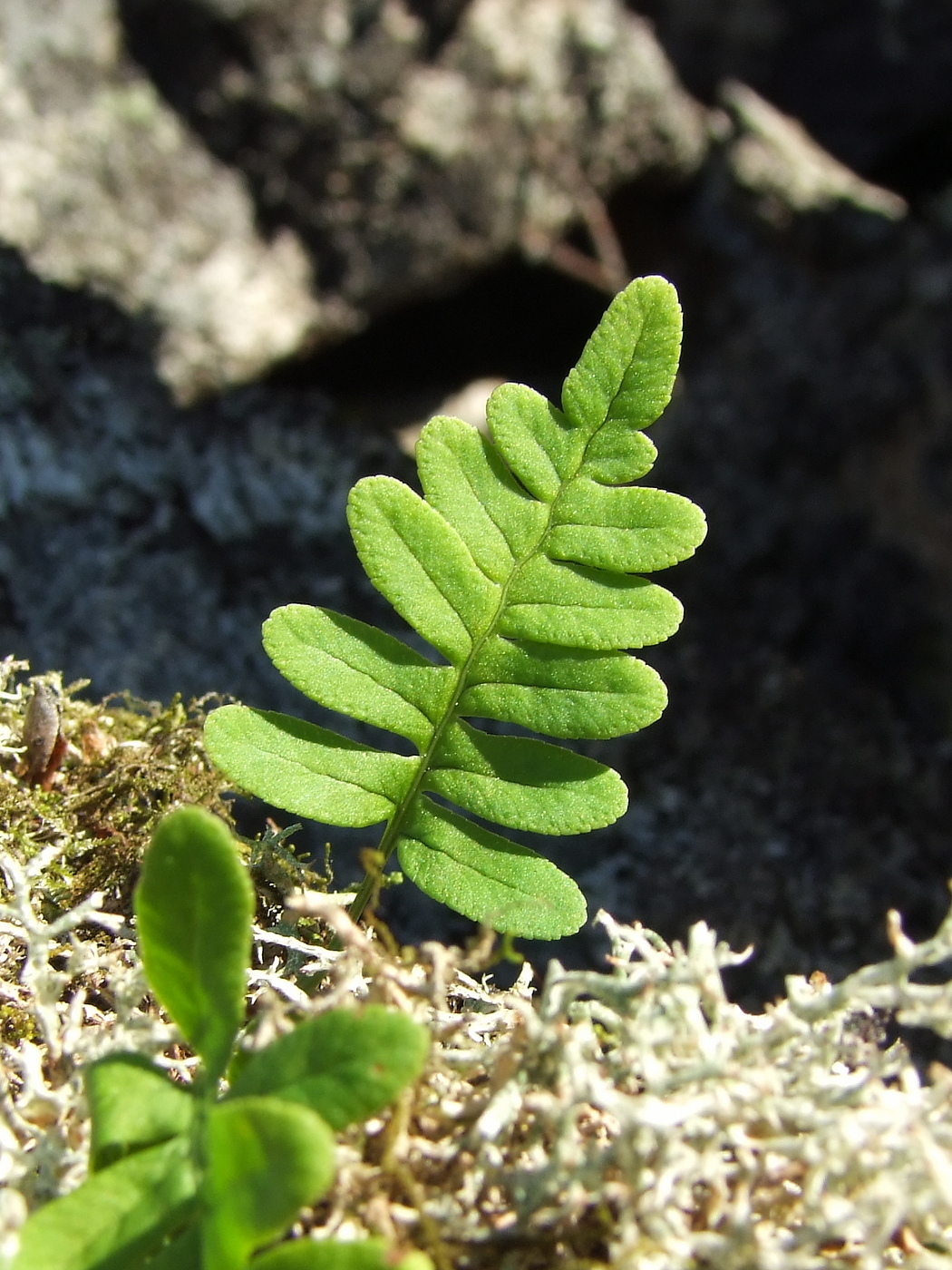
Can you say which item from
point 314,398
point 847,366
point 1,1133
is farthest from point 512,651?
point 847,366

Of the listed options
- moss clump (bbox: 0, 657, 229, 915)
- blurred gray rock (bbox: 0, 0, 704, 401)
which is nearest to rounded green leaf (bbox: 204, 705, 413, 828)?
moss clump (bbox: 0, 657, 229, 915)

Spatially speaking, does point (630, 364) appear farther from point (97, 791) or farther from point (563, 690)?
point (97, 791)

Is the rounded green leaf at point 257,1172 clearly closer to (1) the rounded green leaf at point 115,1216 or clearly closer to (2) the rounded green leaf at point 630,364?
(1) the rounded green leaf at point 115,1216

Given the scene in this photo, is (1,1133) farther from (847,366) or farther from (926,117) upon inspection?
(926,117)

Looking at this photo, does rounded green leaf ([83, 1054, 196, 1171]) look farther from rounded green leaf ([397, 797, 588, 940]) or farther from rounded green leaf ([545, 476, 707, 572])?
rounded green leaf ([545, 476, 707, 572])

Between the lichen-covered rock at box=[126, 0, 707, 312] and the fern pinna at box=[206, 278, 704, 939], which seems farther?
the lichen-covered rock at box=[126, 0, 707, 312]

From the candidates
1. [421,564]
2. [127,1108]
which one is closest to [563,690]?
[421,564]

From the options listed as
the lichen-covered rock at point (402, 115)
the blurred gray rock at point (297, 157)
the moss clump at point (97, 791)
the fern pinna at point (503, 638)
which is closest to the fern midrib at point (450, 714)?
the fern pinna at point (503, 638)
